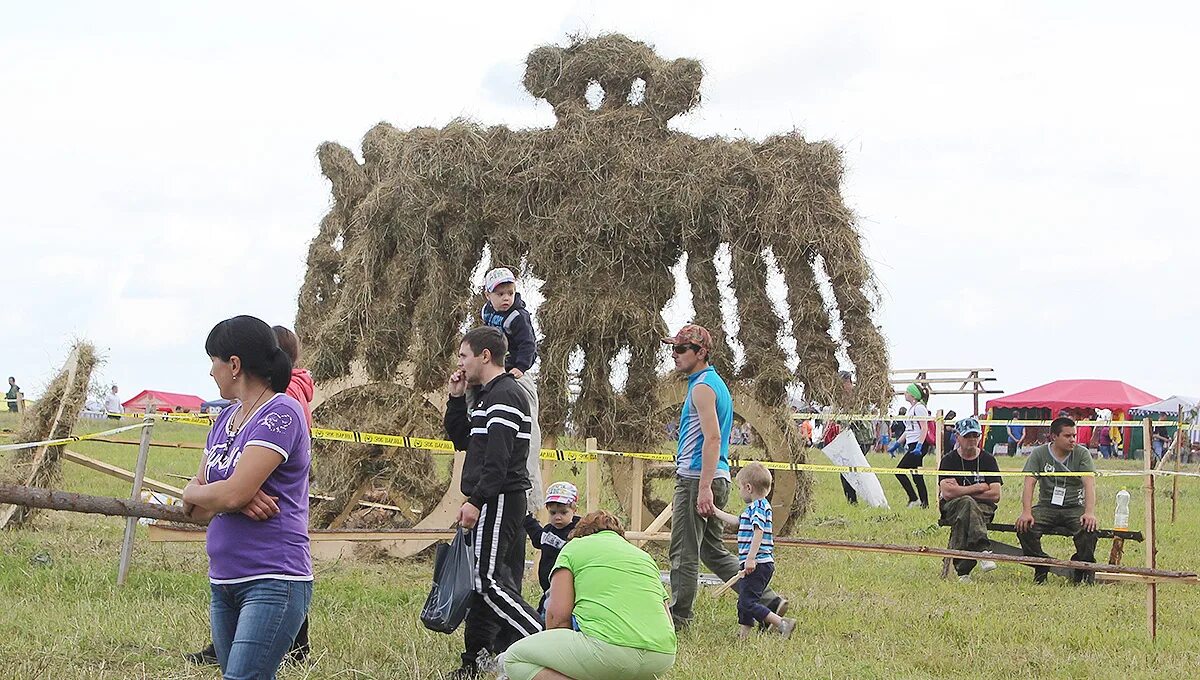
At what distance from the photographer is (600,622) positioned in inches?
210

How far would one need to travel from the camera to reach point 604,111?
1134 centimetres

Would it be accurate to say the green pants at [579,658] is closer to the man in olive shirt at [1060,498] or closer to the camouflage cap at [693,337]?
the camouflage cap at [693,337]

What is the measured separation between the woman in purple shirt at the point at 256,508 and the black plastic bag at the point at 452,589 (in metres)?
1.64

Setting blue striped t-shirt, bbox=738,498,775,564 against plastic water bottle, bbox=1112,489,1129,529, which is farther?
plastic water bottle, bbox=1112,489,1129,529

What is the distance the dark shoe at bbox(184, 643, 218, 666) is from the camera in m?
6.28

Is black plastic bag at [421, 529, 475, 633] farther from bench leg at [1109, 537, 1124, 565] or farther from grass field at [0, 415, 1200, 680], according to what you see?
bench leg at [1109, 537, 1124, 565]

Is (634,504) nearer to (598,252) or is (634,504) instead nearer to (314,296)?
(598,252)

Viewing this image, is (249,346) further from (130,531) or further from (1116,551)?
(1116,551)

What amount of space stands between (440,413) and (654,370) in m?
1.93

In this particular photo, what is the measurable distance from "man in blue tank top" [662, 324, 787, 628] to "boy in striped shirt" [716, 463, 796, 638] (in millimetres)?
129

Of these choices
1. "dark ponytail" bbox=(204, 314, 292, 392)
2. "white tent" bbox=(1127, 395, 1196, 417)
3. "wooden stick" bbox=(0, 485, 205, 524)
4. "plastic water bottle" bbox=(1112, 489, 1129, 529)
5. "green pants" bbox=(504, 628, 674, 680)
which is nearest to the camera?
"dark ponytail" bbox=(204, 314, 292, 392)

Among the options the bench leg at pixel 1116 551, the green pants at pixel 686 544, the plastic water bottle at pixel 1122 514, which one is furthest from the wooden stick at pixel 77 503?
the plastic water bottle at pixel 1122 514

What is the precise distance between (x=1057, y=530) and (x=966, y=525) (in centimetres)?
75

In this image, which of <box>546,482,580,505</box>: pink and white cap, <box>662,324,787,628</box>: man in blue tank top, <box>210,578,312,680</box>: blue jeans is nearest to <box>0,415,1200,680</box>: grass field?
<box>662,324,787,628</box>: man in blue tank top
